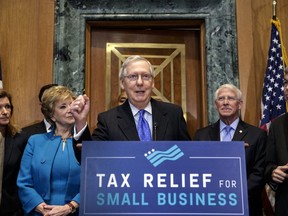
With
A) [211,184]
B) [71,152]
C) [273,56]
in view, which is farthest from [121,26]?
[211,184]

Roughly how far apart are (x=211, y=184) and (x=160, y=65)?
10.4 feet

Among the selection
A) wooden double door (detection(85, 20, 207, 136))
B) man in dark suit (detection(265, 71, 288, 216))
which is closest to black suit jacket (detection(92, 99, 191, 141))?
man in dark suit (detection(265, 71, 288, 216))

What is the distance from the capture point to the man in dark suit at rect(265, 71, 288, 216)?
2719 millimetres

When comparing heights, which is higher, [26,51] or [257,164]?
[26,51]

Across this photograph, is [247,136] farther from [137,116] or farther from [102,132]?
[102,132]

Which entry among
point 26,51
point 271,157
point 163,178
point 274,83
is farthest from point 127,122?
point 26,51

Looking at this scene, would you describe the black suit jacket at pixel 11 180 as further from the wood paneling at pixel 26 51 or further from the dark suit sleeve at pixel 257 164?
the dark suit sleeve at pixel 257 164

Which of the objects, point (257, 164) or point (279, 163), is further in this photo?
point (257, 164)

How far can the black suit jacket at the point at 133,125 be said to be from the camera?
259cm

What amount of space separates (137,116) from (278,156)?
41.2 inches

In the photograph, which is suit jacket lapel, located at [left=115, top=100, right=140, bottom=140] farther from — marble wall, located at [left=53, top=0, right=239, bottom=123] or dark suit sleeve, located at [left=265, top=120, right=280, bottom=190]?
marble wall, located at [left=53, top=0, right=239, bottom=123]

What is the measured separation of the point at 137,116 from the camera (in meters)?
2.69

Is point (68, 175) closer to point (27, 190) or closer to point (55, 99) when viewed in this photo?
point (27, 190)

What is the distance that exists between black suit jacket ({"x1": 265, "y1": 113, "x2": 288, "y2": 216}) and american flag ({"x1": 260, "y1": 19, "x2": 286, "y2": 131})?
3.66 feet
